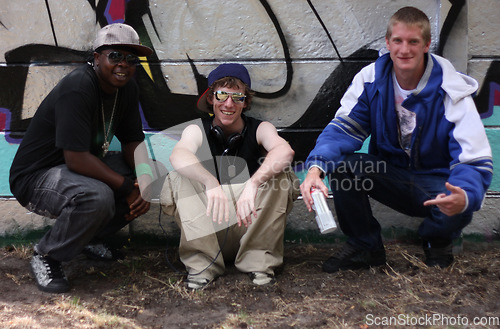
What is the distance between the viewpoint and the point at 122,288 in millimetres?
3277

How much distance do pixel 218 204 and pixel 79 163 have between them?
36.1 inches

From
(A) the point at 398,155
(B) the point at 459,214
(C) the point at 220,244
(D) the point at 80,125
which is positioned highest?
(D) the point at 80,125

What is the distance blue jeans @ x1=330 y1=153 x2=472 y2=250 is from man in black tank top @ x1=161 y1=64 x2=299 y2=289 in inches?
13.4

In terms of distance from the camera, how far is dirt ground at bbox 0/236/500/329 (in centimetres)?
277

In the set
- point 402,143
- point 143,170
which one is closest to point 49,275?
point 143,170

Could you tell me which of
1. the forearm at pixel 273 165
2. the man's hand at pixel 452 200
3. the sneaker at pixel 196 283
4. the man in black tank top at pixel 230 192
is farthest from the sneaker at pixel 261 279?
the man's hand at pixel 452 200

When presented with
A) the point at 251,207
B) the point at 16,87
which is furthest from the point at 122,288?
the point at 16,87

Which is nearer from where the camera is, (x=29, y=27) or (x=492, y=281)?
(x=492, y=281)

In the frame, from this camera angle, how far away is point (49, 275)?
3.22 metres

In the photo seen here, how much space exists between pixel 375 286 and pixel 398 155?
882mm

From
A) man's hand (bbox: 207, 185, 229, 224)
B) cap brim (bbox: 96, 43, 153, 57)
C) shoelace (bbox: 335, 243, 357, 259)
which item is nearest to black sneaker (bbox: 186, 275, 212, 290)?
man's hand (bbox: 207, 185, 229, 224)

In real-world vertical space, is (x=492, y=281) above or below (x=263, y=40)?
below

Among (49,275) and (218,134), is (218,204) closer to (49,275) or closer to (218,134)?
(218,134)

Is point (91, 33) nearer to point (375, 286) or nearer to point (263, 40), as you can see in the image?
point (263, 40)
